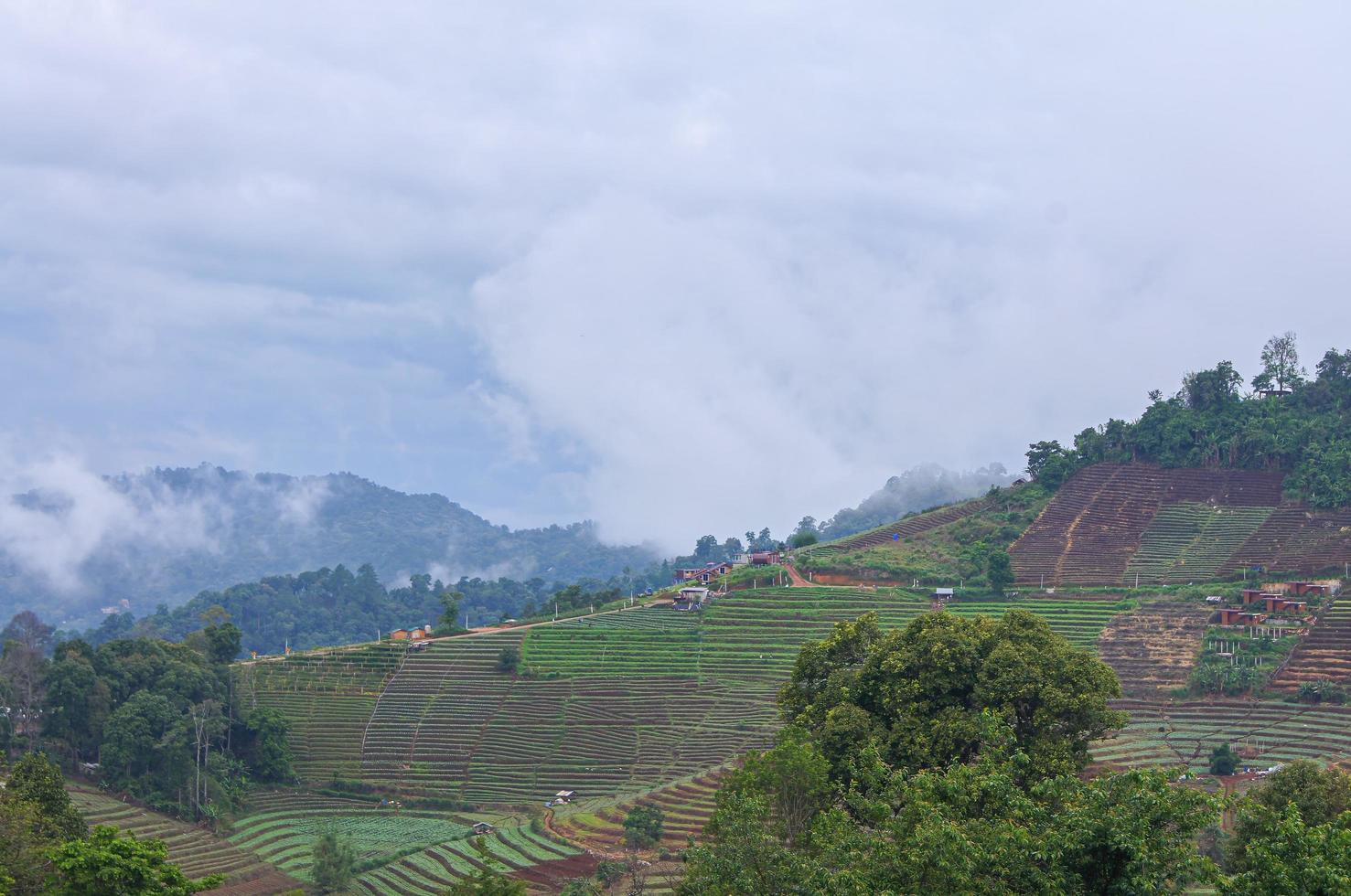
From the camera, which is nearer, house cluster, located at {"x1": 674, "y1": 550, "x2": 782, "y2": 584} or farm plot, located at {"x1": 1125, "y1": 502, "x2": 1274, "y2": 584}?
farm plot, located at {"x1": 1125, "y1": 502, "x2": 1274, "y2": 584}

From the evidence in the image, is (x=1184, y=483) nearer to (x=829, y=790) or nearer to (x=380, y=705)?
(x=380, y=705)

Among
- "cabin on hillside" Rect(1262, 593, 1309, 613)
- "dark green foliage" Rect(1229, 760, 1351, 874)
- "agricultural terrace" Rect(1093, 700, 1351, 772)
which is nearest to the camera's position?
"dark green foliage" Rect(1229, 760, 1351, 874)

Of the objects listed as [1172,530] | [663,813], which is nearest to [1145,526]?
[1172,530]

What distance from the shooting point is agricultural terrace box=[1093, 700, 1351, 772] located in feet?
131

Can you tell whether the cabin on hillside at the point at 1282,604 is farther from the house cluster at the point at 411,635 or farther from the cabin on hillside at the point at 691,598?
the house cluster at the point at 411,635

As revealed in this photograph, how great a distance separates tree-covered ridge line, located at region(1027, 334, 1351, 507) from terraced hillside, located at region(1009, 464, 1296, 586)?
1128 mm

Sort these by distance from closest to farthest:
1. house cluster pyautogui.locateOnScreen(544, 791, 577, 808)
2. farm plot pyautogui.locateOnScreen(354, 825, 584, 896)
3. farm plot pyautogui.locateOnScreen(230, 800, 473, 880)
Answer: farm plot pyautogui.locateOnScreen(354, 825, 584, 896) < farm plot pyautogui.locateOnScreen(230, 800, 473, 880) < house cluster pyautogui.locateOnScreen(544, 791, 577, 808)

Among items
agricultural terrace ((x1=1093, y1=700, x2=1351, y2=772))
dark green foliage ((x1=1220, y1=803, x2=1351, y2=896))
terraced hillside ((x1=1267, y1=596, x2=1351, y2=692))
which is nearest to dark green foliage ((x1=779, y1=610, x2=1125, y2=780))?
dark green foliage ((x1=1220, y1=803, x2=1351, y2=896))

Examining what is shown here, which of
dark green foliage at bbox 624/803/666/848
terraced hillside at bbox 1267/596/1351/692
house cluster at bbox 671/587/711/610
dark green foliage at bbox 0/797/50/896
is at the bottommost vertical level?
dark green foliage at bbox 624/803/666/848

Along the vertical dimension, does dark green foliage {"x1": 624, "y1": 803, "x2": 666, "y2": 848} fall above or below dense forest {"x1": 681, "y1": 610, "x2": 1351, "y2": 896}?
below

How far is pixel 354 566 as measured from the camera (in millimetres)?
187000

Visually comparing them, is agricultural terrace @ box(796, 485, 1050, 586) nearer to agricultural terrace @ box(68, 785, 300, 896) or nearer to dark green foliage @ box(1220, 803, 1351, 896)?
agricultural terrace @ box(68, 785, 300, 896)

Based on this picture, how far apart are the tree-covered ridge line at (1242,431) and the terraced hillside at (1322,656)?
609 inches

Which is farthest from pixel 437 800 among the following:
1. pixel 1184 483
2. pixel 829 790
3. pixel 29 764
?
pixel 1184 483
